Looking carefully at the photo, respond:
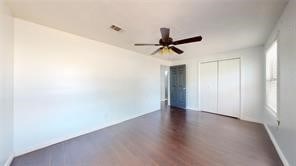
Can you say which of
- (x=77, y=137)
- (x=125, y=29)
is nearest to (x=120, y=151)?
(x=77, y=137)

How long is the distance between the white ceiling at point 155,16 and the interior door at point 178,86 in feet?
10.7

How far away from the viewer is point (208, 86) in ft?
18.2

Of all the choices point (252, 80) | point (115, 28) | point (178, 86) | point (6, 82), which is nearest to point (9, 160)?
point (6, 82)

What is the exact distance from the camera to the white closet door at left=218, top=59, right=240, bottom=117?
15.6 feet

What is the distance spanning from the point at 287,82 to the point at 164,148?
2204mm

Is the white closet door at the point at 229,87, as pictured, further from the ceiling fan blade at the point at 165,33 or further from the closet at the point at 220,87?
the ceiling fan blade at the point at 165,33

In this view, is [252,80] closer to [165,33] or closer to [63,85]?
[165,33]

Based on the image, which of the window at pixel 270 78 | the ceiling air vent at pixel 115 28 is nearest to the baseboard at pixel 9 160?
the ceiling air vent at pixel 115 28

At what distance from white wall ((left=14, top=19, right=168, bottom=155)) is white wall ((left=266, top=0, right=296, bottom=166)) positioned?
143 inches

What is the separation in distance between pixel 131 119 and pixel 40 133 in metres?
2.46

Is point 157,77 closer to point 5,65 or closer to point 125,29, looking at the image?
point 125,29

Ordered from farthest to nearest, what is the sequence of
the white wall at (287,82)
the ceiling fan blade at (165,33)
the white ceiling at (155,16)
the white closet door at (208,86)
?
the white closet door at (208,86)
the ceiling fan blade at (165,33)
the white ceiling at (155,16)
the white wall at (287,82)

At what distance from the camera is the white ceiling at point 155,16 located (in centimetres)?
198

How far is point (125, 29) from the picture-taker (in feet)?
9.44
